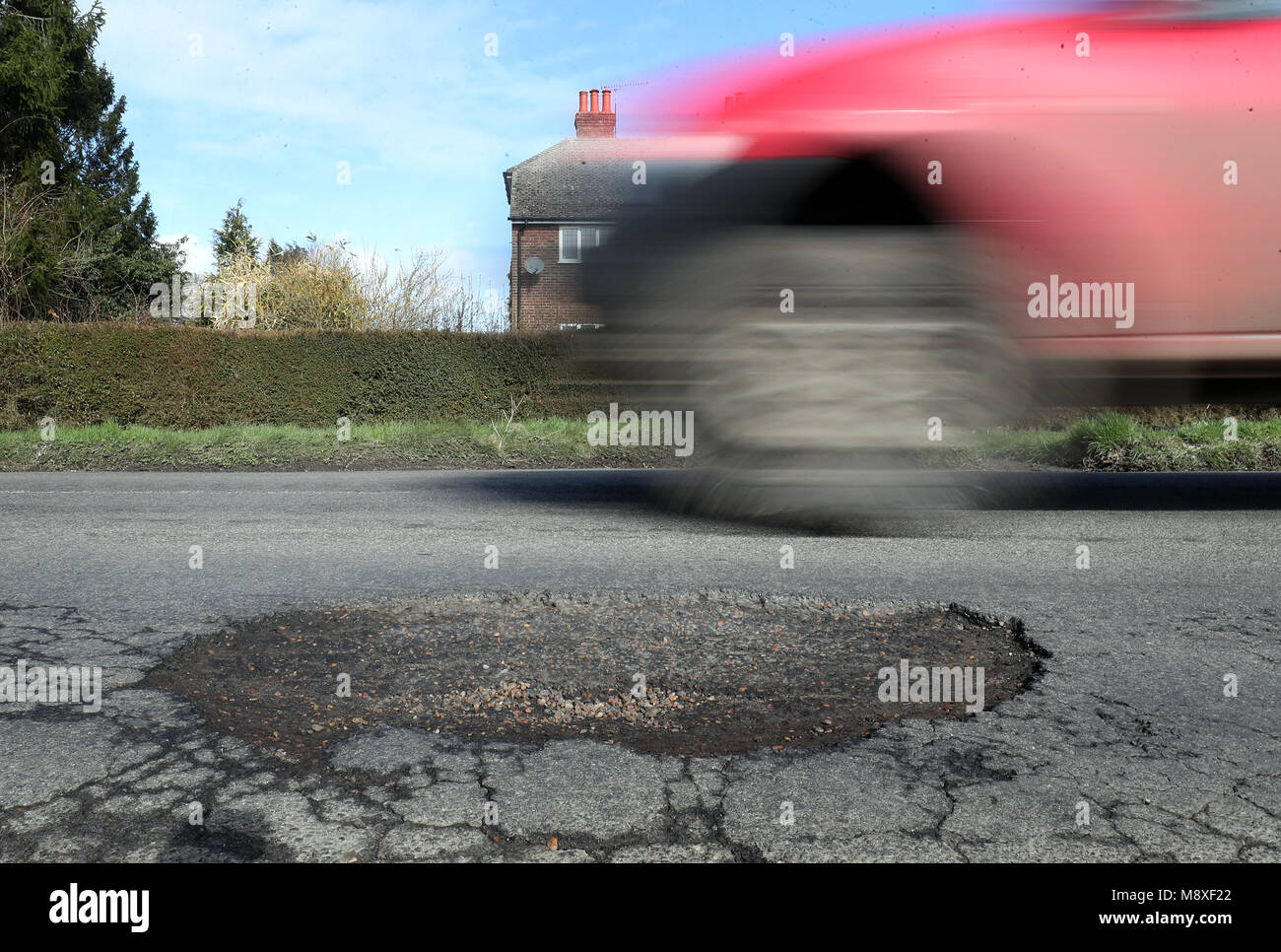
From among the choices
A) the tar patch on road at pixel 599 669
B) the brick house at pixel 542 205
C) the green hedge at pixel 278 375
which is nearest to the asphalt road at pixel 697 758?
the tar patch on road at pixel 599 669

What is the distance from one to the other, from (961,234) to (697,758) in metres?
3.01

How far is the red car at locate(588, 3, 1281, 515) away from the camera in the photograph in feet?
13.4

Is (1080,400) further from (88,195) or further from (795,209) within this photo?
(88,195)

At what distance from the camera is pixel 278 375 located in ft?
42.4

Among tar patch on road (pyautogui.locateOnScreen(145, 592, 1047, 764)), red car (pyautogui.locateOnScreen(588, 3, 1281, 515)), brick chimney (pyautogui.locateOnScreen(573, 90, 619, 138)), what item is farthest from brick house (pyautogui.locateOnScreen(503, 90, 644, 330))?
tar patch on road (pyautogui.locateOnScreen(145, 592, 1047, 764))

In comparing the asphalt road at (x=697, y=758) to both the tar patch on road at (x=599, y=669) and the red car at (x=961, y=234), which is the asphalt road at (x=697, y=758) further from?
the red car at (x=961, y=234)

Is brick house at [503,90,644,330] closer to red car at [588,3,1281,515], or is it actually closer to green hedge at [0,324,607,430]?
green hedge at [0,324,607,430]

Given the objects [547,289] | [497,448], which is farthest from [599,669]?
[547,289]

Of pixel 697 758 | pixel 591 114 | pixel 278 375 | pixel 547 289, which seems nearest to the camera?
pixel 697 758

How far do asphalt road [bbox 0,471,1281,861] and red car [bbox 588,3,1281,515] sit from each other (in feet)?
2.53

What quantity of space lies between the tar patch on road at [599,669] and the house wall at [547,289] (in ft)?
6.09

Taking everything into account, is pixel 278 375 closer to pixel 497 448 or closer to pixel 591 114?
pixel 497 448

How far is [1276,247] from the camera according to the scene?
4.21m

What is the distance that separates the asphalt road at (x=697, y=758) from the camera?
5.47 feet
